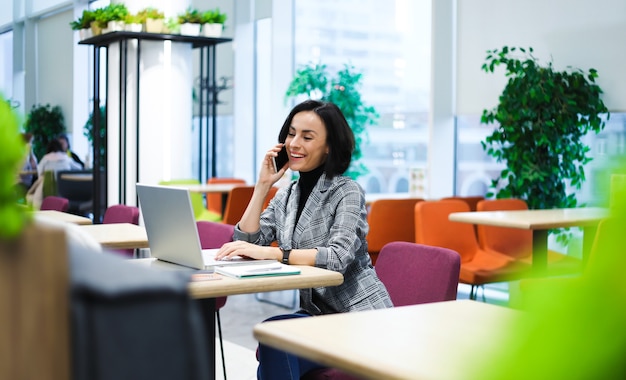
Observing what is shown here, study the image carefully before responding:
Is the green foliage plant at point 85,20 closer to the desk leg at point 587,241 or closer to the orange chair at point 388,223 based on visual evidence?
the orange chair at point 388,223

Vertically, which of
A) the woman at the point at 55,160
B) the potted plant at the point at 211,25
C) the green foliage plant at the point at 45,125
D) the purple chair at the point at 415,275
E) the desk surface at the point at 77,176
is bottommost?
the purple chair at the point at 415,275

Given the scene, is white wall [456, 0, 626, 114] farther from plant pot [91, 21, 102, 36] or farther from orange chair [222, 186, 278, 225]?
plant pot [91, 21, 102, 36]

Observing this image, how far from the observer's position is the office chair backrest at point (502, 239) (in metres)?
5.14

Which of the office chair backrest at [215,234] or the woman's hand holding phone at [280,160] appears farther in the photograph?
the office chair backrest at [215,234]

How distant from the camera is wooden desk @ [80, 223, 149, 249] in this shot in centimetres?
326

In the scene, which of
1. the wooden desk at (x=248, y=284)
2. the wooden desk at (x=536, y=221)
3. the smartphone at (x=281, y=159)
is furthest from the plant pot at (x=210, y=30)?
the wooden desk at (x=248, y=284)

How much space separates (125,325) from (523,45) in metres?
6.32

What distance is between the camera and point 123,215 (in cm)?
459

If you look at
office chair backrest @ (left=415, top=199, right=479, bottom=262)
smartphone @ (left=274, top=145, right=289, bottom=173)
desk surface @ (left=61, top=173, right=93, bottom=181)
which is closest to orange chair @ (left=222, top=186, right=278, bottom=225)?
office chair backrest @ (left=415, top=199, right=479, bottom=262)

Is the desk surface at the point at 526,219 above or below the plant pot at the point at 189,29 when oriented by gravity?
below

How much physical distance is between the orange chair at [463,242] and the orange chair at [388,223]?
44cm

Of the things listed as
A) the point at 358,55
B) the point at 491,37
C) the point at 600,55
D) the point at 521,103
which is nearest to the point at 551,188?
the point at 521,103

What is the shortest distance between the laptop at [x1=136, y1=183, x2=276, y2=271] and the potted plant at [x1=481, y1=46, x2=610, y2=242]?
3.77 meters

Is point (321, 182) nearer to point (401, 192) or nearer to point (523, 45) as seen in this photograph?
point (523, 45)
